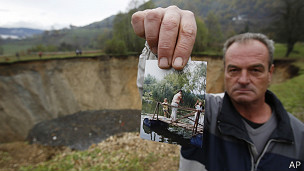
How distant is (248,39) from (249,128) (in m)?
1.08

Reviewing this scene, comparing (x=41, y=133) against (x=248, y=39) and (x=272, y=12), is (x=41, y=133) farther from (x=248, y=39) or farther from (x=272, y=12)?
(x=272, y=12)

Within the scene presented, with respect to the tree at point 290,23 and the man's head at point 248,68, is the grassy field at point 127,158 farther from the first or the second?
the tree at point 290,23

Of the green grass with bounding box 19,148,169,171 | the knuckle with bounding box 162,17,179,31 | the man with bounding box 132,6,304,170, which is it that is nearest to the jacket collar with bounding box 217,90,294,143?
the man with bounding box 132,6,304,170

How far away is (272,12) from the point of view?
39.1 ft

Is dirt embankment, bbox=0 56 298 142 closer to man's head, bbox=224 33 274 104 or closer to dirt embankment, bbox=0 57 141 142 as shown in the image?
dirt embankment, bbox=0 57 141 142

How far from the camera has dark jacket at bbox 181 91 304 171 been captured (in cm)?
158

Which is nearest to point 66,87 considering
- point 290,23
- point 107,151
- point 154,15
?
point 107,151

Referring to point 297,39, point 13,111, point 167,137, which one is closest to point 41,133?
point 13,111

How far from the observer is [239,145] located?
1.67 meters

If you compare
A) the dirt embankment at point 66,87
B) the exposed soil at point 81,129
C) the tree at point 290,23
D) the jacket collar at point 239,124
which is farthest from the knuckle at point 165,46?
the tree at point 290,23

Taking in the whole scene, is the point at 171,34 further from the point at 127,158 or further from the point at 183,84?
the point at 127,158

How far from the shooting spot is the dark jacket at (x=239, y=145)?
1.58 meters

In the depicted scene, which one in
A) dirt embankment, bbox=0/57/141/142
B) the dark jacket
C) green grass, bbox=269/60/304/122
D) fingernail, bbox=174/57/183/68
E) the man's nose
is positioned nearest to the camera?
fingernail, bbox=174/57/183/68

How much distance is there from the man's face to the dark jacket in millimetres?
212
